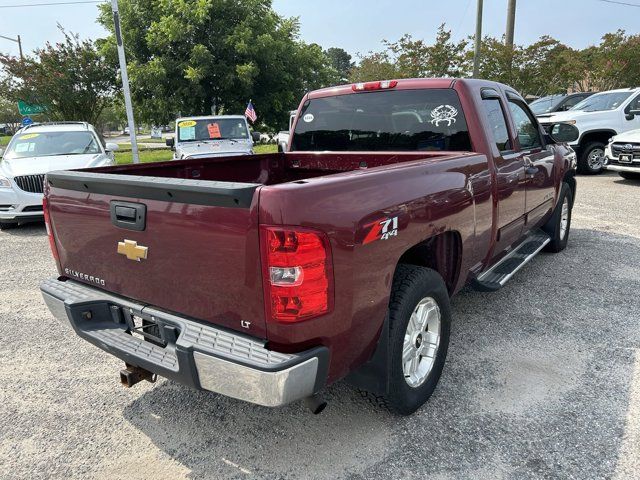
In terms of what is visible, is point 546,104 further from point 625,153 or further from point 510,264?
point 510,264


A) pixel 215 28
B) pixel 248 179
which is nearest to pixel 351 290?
pixel 248 179

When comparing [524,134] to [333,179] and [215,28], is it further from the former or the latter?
[215,28]

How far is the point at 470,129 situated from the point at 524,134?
1363 millimetres

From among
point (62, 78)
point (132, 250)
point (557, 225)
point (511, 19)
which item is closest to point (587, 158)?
point (557, 225)

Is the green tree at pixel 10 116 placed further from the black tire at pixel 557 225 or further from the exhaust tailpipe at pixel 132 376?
the exhaust tailpipe at pixel 132 376

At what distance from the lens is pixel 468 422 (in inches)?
106

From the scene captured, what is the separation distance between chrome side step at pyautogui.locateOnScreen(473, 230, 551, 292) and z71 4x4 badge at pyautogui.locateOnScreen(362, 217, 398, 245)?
143 cm

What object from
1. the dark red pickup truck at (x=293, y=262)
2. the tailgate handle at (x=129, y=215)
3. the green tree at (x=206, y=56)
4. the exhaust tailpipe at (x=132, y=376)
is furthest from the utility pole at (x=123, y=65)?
the exhaust tailpipe at (x=132, y=376)

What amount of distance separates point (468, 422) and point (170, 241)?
1849mm

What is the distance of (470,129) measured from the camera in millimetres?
3443

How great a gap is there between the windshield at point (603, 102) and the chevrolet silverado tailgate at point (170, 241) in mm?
12337

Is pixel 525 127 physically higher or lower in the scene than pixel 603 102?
lower

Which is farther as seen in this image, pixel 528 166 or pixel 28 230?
pixel 28 230

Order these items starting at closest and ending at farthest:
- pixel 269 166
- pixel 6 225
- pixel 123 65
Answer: pixel 269 166, pixel 6 225, pixel 123 65
